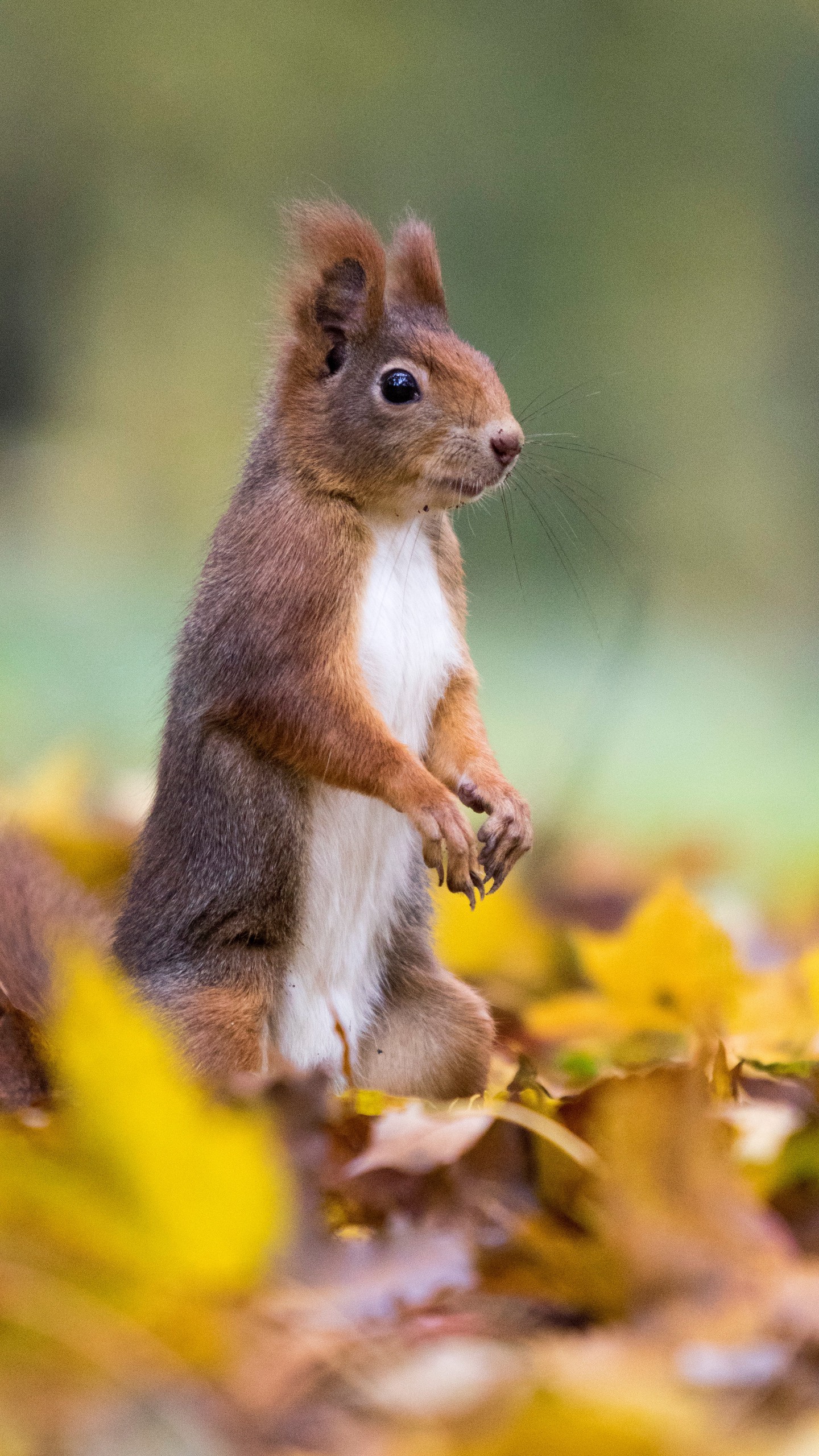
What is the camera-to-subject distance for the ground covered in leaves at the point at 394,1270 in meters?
0.47

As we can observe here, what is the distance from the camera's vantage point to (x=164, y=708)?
47.6 inches

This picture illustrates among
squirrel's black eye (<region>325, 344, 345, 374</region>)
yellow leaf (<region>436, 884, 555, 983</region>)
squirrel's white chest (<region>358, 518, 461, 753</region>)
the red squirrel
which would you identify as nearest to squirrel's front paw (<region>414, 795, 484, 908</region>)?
the red squirrel

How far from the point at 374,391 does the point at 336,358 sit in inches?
2.3

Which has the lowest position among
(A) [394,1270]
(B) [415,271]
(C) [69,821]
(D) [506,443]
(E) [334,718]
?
(A) [394,1270]

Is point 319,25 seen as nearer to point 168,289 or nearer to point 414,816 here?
point 168,289

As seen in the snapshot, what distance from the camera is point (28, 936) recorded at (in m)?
1.13

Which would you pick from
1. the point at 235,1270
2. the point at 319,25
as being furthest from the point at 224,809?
the point at 319,25

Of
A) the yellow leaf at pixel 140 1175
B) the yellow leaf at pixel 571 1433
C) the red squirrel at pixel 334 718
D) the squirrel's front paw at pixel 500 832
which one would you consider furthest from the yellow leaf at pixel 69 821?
the yellow leaf at pixel 571 1433

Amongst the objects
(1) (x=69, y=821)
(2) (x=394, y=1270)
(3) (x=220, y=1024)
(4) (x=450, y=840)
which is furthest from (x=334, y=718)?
(1) (x=69, y=821)

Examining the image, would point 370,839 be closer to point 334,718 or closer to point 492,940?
point 334,718

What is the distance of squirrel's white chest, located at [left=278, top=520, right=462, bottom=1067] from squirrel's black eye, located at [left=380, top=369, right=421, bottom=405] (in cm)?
9

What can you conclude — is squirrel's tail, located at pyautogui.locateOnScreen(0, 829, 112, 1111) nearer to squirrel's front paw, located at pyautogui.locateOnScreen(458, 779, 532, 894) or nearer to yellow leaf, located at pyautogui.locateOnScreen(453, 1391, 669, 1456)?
squirrel's front paw, located at pyautogui.locateOnScreen(458, 779, 532, 894)

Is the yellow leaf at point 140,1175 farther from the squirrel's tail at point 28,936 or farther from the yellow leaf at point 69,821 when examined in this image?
the yellow leaf at point 69,821

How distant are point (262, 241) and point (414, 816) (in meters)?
1.65
